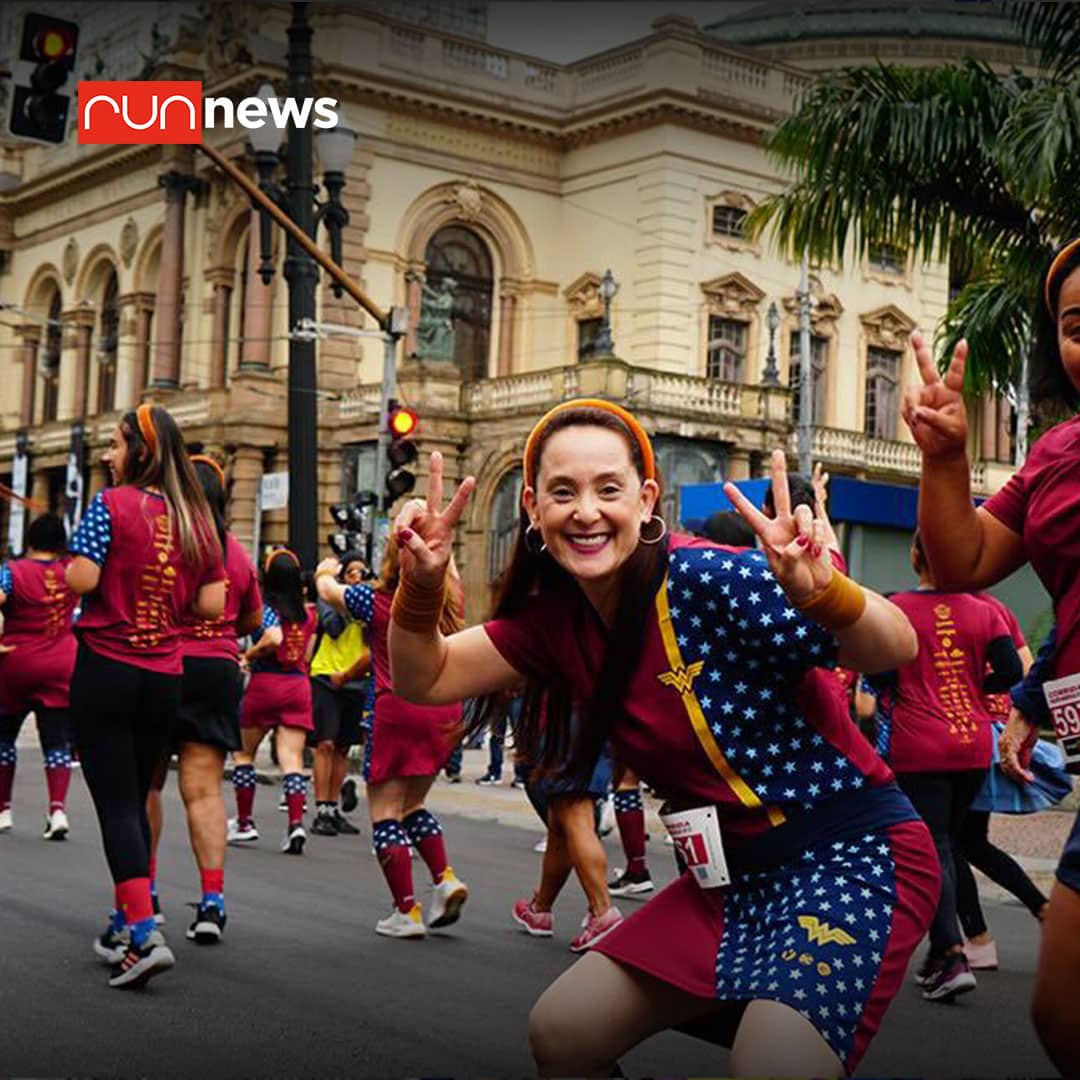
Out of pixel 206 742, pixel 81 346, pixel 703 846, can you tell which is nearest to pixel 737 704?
pixel 703 846

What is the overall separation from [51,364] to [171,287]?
8833 mm

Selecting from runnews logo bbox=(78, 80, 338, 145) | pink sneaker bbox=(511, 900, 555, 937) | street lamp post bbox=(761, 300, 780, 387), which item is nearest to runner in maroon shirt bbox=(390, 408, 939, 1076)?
pink sneaker bbox=(511, 900, 555, 937)

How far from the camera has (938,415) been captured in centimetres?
344

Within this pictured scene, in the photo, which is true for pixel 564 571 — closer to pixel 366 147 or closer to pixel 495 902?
pixel 495 902

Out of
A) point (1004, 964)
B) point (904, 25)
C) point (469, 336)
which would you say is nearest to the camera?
point (1004, 964)

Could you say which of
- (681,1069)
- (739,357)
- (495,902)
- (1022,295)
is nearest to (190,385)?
(739,357)

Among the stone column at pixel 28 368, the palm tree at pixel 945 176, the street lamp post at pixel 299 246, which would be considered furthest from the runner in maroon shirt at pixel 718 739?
the stone column at pixel 28 368

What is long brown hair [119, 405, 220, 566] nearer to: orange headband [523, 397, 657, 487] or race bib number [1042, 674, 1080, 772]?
orange headband [523, 397, 657, 487]

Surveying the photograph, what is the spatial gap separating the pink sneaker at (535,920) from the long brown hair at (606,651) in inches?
175

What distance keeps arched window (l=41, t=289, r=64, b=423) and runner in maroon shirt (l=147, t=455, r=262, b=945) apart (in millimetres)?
41966

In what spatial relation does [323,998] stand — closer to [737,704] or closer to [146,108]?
[737,704]

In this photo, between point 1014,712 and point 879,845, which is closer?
point 879,845

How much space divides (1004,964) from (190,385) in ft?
119

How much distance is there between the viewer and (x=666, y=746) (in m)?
3.68
